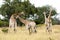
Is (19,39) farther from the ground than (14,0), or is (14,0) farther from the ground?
(14,0)

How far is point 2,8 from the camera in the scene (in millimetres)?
58625

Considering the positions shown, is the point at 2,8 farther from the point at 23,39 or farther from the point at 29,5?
the point at 23,39

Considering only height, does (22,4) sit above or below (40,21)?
above

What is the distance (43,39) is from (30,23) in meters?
→ 5.45

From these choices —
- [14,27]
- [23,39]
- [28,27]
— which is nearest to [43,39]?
[23,39]

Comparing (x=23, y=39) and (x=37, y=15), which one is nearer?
(x=23, y=39)

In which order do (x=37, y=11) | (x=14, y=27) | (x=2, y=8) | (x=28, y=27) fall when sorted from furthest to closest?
(x=37, y=11) < (x=2, y=8) < (x=14, y=27) < (x=28, y=27)

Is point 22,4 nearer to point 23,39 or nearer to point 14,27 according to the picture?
point 14,27

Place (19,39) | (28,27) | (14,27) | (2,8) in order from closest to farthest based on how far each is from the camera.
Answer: (19,39) < (28,27) < (14,27) < (2,8)

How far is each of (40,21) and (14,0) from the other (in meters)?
8.32

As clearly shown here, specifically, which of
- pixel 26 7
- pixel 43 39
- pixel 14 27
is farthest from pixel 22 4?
pixel 43 39

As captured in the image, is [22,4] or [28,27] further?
[22,4]

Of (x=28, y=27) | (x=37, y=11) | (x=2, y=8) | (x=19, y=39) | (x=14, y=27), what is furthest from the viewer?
(x=37, y=11)

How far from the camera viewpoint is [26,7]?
59.2 meters
